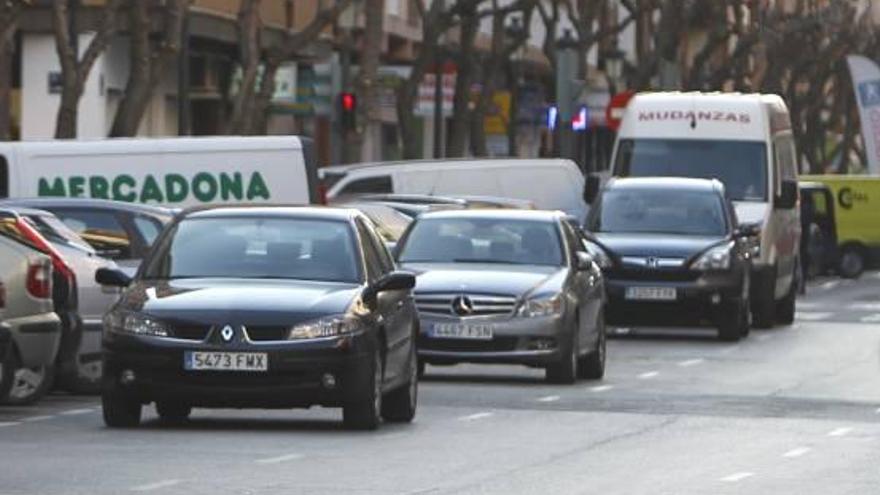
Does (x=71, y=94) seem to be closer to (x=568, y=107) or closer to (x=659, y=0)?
(x=568, y=107)

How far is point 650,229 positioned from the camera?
34.1 meters

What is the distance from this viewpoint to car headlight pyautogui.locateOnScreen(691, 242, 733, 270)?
33219 millimetres

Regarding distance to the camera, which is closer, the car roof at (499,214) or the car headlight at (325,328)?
the car headlight at (325,328)

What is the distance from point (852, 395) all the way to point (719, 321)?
9399mm

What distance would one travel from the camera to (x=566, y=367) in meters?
24.7

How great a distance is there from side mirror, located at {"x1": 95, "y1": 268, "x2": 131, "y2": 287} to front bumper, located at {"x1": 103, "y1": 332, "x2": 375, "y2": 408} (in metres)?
0.95

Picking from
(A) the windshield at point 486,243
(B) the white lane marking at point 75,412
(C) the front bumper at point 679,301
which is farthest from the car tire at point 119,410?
(C) the front bumper at point 679,301

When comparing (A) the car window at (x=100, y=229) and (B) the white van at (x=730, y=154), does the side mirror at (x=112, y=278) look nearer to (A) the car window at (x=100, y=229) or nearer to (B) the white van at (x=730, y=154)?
(A) the car window at (x=100, y=229)

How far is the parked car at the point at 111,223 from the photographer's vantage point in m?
24.6

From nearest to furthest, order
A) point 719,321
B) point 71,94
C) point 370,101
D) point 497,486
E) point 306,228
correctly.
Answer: point 497,486 → point 306,228 → point 719,321 → point 71,94 → point 370,101

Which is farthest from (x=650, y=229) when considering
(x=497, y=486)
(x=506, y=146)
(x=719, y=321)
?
(x=506, y=146)

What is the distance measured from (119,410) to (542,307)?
6999 mm

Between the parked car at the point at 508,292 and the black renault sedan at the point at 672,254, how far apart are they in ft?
A: 20.5

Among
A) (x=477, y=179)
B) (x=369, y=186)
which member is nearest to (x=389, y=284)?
(x=369, y=186)
